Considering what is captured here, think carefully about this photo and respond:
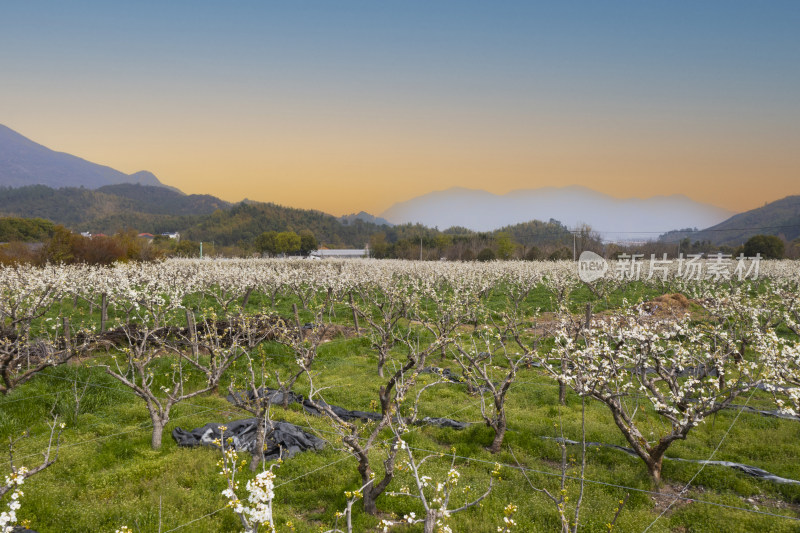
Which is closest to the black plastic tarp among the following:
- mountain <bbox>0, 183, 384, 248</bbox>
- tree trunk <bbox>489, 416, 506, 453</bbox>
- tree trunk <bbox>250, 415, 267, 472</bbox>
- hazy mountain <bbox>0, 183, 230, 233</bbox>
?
tree trunk <bbox>250, 415, 267, 472</bbox>

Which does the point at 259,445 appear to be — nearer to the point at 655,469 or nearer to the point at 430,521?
the point at 430,521

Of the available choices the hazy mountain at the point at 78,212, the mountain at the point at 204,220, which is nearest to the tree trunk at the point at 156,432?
the mountain at the point at 204,220

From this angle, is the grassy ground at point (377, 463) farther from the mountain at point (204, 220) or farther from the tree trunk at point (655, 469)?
the mountain at point (204, 220)

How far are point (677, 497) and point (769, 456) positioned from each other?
365cm

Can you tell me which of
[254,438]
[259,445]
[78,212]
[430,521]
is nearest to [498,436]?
[430,521]

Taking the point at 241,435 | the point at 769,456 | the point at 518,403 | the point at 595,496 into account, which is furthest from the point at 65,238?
the point at 769,456

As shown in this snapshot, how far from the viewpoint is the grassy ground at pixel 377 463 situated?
22.5ft

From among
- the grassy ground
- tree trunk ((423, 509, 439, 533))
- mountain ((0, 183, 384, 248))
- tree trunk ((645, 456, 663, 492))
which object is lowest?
the grassy ground

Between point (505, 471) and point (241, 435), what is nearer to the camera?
point (505, 471)

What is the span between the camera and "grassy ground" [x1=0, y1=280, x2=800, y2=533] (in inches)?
271

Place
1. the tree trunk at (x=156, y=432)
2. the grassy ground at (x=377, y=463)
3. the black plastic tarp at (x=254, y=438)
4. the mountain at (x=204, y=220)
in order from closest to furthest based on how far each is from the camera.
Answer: the grassy ground at (x=377, y=463)
the black plastic tarp at (x=254, y=438)
the tree trunk at (x=156, y=432)
the mountain at (x=204, y=220)

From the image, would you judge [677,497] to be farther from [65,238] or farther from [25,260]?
[65,238]

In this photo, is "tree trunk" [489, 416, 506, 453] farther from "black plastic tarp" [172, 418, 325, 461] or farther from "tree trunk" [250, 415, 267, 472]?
"tree trunk" [250, 415, 267, 472]

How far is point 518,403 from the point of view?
40.8 feet
